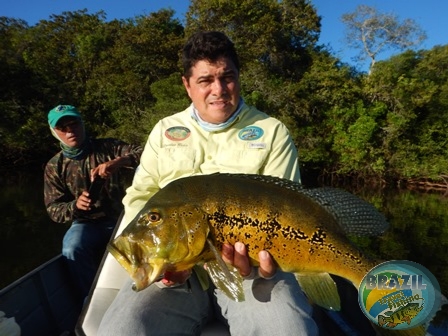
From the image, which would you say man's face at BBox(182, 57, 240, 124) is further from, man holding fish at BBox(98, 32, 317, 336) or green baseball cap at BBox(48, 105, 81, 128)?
green baseball cap at BBox(48, 105, 81, 128)

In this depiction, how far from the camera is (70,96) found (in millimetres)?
25438

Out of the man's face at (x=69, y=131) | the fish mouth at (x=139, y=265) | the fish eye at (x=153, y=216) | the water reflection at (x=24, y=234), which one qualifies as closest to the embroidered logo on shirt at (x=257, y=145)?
the fish eye at (x=153, y=216)

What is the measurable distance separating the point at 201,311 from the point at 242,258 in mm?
681

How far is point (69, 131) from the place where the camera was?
3869 mm

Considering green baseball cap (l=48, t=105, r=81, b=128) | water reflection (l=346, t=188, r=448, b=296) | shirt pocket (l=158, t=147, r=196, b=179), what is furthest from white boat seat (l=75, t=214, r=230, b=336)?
water reflection (l=346, t=188, r=448, b=296)

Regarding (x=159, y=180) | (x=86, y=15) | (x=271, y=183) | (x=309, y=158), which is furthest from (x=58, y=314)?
(x=86, y=15)

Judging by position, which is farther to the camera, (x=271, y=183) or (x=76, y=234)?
(x=76, y=234)

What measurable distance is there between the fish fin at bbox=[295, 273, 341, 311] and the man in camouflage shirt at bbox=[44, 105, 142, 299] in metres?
2.50

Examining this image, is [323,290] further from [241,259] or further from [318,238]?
[241,259]

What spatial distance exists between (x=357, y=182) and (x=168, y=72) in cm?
1391

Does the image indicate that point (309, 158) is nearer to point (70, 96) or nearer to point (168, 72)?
point (168, 72)

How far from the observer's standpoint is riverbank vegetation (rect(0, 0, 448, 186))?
806 inches

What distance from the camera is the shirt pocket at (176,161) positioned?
2469mm

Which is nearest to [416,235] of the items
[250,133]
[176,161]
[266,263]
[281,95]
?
[250,133]
